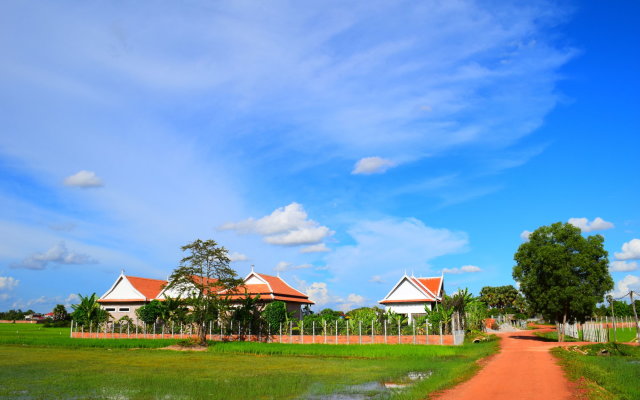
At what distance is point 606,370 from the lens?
62.7 feet

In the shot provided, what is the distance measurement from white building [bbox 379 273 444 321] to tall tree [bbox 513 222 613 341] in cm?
1004

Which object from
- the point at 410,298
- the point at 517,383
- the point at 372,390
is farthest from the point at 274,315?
the point at 517,383

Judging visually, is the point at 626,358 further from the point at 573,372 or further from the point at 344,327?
the point at 344,327

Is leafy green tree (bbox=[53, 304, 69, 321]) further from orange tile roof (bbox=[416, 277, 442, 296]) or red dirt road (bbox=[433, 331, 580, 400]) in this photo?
red dirt road (bbox=[433, 331, 580, 400])

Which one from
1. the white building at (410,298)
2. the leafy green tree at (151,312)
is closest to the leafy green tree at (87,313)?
the leafy green tree at (151,312)

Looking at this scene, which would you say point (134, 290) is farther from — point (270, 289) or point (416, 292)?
point (416, 292)

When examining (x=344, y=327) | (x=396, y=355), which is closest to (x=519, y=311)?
(x=344, y=327)

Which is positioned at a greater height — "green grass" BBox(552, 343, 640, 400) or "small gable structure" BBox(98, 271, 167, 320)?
"small gable structure" BBox(98, 271, 167, 320)

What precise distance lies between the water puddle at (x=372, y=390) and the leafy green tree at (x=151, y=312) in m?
33.4

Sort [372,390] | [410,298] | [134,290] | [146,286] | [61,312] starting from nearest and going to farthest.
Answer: [372,390] → [410,298] → [134,290] → [146,286] → [61,312]

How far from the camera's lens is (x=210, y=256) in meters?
39.9

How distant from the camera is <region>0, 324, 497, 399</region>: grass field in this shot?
52.6 feet

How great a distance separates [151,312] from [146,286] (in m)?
7.69

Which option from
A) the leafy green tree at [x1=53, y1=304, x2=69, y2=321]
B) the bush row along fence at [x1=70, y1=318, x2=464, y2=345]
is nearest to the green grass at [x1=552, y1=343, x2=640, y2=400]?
the bush row along fence at [x1=70, y1=318, x2=464, y2=345]
